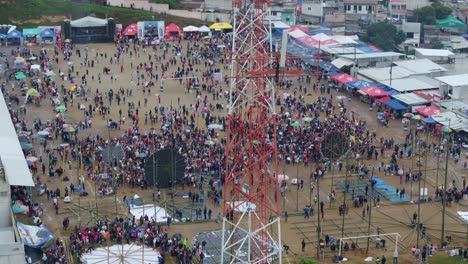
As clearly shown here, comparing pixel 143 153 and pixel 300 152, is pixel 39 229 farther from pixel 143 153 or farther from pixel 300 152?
pixel 300 152

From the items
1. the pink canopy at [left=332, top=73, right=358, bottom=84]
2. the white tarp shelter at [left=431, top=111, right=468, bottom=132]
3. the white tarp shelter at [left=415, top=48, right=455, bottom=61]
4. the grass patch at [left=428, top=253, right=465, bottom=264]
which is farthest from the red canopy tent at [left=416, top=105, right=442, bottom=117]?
the grass patch at [left=428, top=253, right=465, bottom=264]

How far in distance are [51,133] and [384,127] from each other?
2089 centimetres

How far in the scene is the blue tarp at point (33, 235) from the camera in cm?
3584

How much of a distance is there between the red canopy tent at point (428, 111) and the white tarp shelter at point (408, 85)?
3.36 meters

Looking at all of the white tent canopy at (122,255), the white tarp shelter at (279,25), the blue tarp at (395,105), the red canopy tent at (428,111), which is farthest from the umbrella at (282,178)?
the white tarp shelter at (279,25)

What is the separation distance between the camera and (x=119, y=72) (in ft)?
227

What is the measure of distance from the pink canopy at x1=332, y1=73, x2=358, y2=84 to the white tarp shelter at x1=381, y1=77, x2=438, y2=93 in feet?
8.06

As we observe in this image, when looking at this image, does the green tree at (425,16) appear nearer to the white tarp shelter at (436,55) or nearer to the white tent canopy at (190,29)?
the white tarp shelter at (436,55)

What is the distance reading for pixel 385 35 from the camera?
79.9 m

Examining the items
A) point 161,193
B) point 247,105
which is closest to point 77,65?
point 161,193

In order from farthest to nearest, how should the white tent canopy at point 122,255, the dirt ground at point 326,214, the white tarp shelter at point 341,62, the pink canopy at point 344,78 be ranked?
the white tarp shelter at point 341,62
the pink canopy at point 344,78
the dirt ground at point 326,214
the white tent canopy at point 122,255

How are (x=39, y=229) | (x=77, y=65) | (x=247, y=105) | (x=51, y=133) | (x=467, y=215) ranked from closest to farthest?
(x=247, y=105) → (x=39, y=229) → (x=467, y=215) → (x=51, y=133) → (x=77, y=65)

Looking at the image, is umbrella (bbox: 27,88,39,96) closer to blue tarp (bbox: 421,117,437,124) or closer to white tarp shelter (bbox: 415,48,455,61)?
blue tarp (bbox: 421,117,437,124)

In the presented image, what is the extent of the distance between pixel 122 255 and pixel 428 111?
28.9m
